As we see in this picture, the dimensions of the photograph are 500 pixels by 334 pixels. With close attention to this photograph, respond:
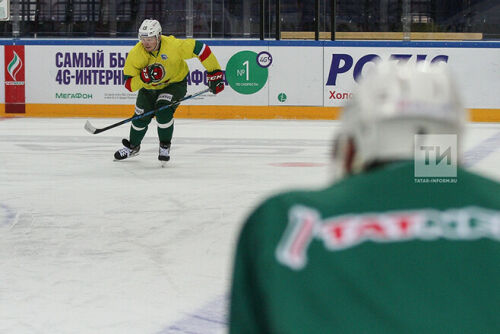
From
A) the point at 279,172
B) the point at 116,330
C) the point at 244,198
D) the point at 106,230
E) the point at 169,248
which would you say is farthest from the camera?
the point at 279,172

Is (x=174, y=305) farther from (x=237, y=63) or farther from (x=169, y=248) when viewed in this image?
(x=237, y=63)

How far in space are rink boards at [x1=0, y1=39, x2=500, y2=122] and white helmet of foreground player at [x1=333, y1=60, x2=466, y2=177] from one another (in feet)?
46.7

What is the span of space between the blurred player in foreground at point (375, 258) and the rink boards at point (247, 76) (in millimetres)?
14348

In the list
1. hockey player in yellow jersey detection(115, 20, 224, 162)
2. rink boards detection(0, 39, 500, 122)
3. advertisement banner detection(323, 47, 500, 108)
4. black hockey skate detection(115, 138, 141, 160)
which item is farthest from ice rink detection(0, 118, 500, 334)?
rink boards detection(0, 39, 500, 122)

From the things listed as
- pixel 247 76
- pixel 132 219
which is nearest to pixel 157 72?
pixel 132 219

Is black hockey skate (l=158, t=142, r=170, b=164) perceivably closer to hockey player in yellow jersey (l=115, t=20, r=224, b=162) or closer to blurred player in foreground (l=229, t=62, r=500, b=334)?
hockey player in yellow jersey (l=115, t=20, r=224, b=162)

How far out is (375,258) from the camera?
3.22ft

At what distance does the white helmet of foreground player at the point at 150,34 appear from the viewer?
9320 millimetres

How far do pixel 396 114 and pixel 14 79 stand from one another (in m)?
15.4

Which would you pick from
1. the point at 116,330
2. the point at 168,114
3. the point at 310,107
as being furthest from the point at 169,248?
the point at 310,107

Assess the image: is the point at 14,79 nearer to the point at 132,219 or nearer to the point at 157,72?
the point at 157,72

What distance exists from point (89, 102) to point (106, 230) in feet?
33.8

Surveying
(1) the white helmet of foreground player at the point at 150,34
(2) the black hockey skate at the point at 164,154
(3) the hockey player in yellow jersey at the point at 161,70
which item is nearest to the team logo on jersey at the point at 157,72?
(3) the hockey player in yellow jersey at the point at 161,70

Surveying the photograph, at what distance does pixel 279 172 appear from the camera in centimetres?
900
